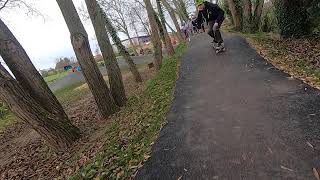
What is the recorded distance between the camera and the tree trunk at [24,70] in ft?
28.8

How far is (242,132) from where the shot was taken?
5238mm

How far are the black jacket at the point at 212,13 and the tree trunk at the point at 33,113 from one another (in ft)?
19.7

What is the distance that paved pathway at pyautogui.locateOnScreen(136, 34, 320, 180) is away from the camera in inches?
166

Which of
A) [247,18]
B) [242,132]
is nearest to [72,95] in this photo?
[247,18]

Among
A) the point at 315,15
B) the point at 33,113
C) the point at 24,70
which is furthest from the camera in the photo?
the point at 315,15

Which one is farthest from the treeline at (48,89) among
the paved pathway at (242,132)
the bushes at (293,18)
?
the bushes at (293,18)

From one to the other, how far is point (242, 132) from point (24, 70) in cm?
638

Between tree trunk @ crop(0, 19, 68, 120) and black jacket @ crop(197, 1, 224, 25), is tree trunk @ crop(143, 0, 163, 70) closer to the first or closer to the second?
black jacket @ crop(197, 1, 224, 25)

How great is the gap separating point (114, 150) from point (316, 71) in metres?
5.01

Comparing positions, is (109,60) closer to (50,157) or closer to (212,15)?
(212,15)

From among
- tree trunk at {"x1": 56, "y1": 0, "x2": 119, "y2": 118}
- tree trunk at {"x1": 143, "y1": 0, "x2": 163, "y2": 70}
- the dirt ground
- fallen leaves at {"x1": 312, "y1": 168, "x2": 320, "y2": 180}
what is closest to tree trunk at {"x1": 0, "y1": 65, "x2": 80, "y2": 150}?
the dirt ground

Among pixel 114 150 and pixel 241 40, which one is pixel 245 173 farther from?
pixel 241 40

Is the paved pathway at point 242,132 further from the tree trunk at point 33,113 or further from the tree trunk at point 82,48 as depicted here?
the tree trunk at point 33,113

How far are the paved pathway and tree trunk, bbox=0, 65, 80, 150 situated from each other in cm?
326
